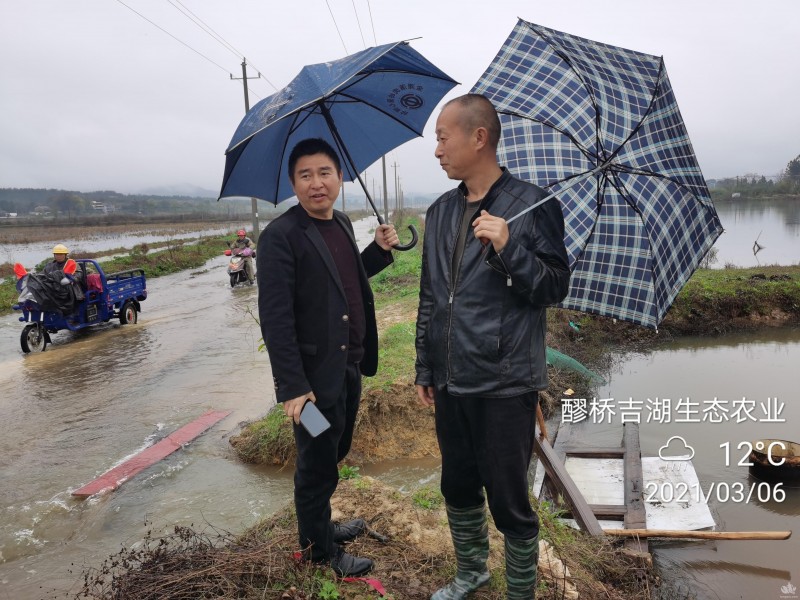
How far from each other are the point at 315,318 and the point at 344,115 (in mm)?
1223

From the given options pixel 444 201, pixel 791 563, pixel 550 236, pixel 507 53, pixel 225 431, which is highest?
pixel 507 53

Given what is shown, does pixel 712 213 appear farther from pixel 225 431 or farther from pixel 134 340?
pixel 134 340

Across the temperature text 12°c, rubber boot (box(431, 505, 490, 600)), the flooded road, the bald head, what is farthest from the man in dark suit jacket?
the temperature text 12°c

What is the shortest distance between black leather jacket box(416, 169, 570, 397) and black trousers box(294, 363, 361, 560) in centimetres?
50

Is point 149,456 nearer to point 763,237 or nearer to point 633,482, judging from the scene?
point 633,482

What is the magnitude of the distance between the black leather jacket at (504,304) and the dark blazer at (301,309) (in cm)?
46

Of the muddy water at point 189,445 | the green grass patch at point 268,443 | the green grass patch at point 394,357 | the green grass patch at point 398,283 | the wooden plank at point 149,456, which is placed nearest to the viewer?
the muddy water at point 189,445

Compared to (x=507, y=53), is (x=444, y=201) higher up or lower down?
lower down

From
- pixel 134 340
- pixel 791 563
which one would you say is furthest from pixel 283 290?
pixel 134 340

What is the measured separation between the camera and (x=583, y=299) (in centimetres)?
264

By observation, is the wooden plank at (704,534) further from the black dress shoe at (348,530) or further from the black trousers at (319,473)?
the black trousers at (319,473)

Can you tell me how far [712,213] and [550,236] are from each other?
987 mm

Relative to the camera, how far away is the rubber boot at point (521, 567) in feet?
6.89

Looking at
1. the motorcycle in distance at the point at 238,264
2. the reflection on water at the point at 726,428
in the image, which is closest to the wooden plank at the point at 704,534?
the reflection on water at the point at 726,428
